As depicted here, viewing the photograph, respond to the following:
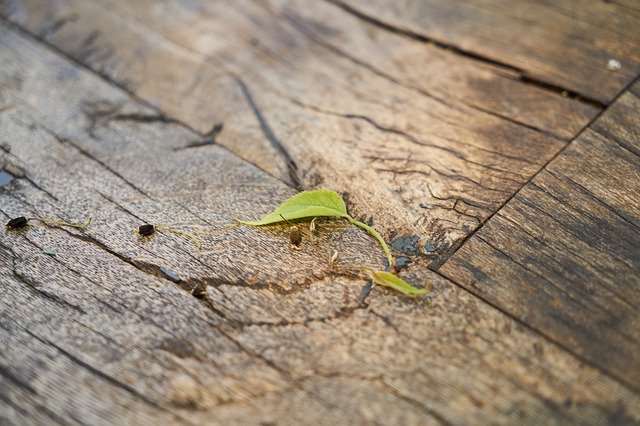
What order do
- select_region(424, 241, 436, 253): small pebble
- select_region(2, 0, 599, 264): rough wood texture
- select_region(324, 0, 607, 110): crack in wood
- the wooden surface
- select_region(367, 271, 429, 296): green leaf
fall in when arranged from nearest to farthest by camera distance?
the wooden surface
select_region(367, 271, 429, 296): green leaf
select_region(424, 241, 436, 253): small pebble
select_region(2, 0, 599, 264): rough wood texture
select_region(324, 0, 607, 110): crack in wood

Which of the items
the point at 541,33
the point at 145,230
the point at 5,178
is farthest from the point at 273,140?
the point at 541,33

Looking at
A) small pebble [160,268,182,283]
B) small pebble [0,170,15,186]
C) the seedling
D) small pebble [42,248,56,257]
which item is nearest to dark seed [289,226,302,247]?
the seedling

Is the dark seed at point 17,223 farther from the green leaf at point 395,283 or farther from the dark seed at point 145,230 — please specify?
the green leaf at point 395,283

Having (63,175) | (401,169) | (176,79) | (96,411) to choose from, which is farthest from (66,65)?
(96,411)

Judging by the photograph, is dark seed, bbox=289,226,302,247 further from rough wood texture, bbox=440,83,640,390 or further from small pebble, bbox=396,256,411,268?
rough wood texture, bbox=440,83,640,390

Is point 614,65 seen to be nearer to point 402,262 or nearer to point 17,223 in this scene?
point 402,262

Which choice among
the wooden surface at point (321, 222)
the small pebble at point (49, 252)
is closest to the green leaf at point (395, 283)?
the wooden surface at point (321, 222)
